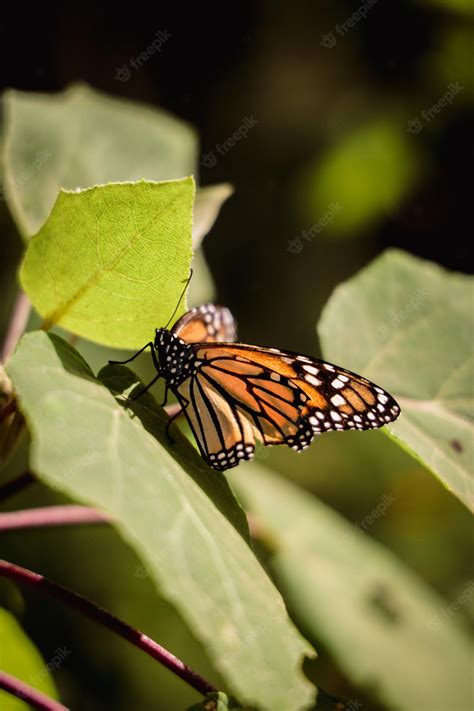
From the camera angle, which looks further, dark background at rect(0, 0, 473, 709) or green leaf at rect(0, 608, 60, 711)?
dark background at rect(0, 0, 473, 709)

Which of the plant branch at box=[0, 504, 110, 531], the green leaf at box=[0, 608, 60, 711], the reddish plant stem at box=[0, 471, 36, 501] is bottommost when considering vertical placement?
the green leaf at box=[0, 608, 60, 711]

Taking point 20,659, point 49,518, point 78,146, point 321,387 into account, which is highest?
point 321,387

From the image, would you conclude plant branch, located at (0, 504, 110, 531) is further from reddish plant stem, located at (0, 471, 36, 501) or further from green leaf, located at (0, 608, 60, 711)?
green leaf, located at (0, 608, 60, 711)

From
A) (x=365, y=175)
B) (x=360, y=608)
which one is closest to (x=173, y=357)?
(x=360, y=608)

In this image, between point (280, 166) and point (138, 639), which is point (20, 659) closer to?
point (138, 639)

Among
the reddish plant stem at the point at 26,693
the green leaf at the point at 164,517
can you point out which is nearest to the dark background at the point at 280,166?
the reddish plant stem at the point at 26,693

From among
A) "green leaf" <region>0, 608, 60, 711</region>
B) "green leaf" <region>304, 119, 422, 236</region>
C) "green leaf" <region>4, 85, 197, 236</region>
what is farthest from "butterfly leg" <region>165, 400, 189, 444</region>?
"green leaf" <region>304, 119, 422, 236</region>

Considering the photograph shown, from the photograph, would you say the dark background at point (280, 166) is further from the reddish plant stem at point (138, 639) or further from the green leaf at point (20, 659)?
the reddish plant stem at point (138, 639)
